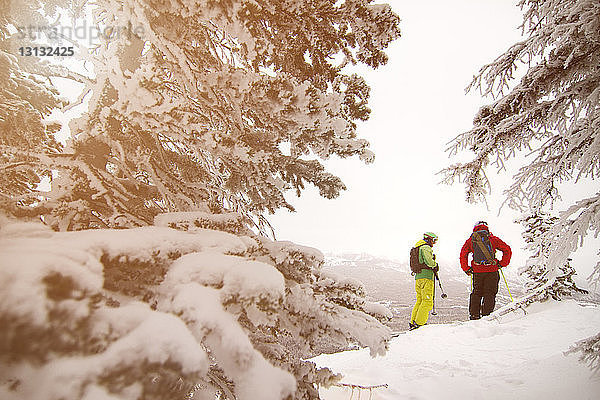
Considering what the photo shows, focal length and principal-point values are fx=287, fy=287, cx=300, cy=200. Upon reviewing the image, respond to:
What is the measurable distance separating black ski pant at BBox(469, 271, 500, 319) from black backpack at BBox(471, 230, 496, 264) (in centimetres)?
34

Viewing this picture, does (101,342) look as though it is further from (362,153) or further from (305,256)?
(362,153)

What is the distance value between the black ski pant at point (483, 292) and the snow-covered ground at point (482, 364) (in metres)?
0.40

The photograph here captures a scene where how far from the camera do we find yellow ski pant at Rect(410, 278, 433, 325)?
6.41 metres

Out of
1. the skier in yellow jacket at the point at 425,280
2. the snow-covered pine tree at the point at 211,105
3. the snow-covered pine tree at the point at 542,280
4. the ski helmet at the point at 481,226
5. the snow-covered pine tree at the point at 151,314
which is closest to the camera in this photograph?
the snow-covered pine tree at the point at 151,314

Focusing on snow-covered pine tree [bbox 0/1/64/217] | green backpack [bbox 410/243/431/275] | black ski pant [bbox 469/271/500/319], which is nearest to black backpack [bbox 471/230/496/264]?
black ski pant [bbox 469/271/500/319]

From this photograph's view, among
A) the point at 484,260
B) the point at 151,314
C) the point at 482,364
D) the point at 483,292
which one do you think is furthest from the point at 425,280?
the point at 151,314

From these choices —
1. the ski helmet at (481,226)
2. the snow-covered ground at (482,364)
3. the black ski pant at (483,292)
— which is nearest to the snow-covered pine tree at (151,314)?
the snow-covered ground at (482,364)

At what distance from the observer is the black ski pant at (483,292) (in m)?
6.45

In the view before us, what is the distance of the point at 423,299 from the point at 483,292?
154 cm

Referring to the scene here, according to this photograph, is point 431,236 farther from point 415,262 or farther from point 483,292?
point 483,292

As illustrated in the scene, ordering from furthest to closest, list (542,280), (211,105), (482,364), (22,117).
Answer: (542,280)
(482,364)
(22,117)
(211,105)

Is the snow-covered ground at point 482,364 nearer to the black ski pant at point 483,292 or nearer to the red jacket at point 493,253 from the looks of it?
the black ski pant at point 483,292

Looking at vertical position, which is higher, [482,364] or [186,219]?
[186,219]

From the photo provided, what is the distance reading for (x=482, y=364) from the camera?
168 inches
